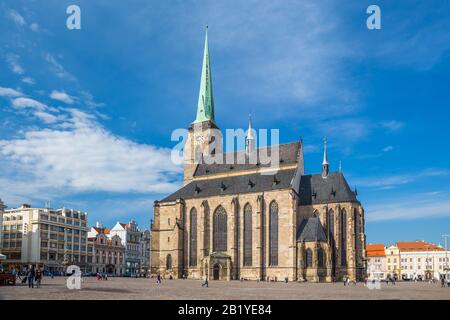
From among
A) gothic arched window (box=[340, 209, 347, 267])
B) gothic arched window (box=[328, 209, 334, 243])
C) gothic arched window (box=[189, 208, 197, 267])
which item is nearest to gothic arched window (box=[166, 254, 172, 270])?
gothic arched window (box=[189, 208, 197, 267])

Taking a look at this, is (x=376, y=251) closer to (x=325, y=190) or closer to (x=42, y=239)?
(x=325, y=190)

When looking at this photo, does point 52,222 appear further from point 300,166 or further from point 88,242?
point 300,166

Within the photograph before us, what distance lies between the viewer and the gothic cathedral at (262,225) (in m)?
62.2

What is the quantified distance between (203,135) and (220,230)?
21.4m

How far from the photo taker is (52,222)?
305ft

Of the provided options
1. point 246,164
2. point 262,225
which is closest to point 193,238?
point 262,225

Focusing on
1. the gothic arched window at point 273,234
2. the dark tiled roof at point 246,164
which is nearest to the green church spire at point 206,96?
the dark tiled roof at point 246,164

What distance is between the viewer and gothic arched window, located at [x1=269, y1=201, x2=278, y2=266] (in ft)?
209

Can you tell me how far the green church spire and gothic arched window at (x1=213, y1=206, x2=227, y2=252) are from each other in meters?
21.5

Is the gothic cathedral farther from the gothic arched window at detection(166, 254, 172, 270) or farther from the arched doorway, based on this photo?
the gothic arched window at detection(166, 254, 172, 270)

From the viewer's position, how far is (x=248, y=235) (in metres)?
66.4

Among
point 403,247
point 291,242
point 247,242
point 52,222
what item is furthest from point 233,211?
point 403,247
